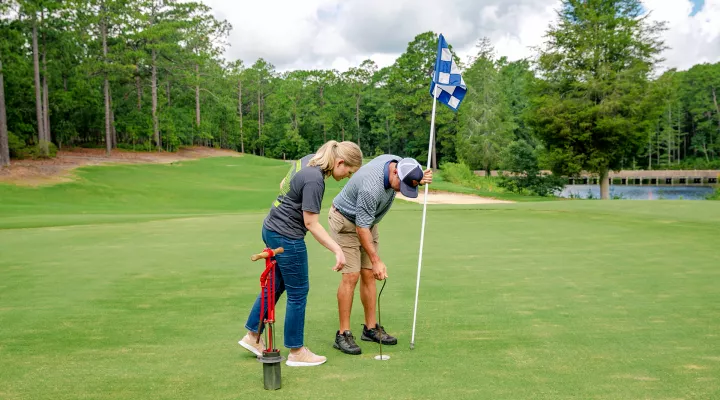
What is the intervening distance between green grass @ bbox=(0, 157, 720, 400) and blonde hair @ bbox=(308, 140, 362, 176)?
1.57 metres

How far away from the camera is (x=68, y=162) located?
3631 cm

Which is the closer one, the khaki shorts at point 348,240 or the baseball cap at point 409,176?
the baseball cap at point 409,176

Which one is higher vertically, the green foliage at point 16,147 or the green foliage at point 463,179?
the green foliage at point 16,147

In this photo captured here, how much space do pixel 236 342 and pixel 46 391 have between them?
1.61 metres

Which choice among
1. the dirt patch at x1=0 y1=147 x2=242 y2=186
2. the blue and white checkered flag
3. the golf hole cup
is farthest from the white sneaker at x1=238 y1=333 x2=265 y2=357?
the dirt patch at x1=0 y1=147 x2=242 y2=186

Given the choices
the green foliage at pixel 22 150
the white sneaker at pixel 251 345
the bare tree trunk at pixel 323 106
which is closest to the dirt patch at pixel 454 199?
the green foliage at pixel 22 150

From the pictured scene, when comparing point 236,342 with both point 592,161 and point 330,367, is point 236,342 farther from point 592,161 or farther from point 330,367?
point 592,161

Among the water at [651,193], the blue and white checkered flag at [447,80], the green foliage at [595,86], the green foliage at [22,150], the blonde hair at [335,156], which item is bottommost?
the water at [651,193]

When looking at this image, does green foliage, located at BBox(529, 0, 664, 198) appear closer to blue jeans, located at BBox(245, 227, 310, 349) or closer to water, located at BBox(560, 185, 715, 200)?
water, located at BBox(560, 185, 715, 200)

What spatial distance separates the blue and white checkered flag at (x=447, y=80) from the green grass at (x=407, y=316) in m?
2.23

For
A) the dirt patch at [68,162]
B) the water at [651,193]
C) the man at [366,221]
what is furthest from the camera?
the water at [651,193]

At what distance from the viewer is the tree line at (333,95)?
3356 cm

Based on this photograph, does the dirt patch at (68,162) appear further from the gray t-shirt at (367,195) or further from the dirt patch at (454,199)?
the gray t-shirt at (367,195)

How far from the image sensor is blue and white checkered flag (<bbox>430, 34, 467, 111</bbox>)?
237 inches
